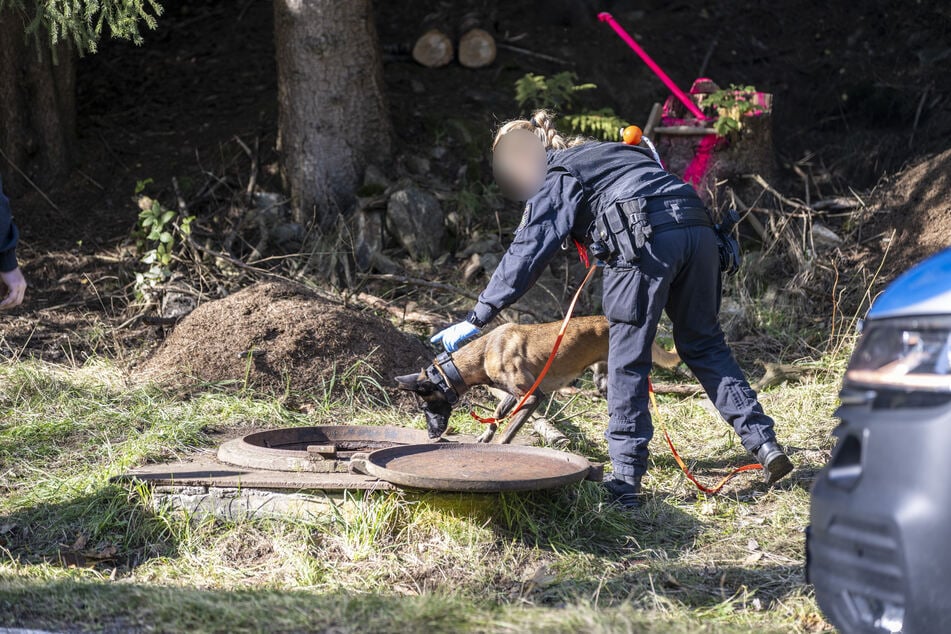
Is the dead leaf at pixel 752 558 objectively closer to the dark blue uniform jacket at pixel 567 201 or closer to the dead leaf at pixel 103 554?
the dark blue uniform jacket at pixel 567 201

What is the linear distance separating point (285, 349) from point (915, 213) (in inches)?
232

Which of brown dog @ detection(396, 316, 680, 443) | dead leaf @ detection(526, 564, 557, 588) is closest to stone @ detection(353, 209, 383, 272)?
brown dog @ detection(396, 316, 680, 443)

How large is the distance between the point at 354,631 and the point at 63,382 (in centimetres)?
448

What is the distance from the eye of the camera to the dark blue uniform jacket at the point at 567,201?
4.77 metres

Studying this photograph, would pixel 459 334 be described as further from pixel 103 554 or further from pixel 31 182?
pixel 31 182

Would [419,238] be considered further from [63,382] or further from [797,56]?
[797,56]

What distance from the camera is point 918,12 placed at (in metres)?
11.6

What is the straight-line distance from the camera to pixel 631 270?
4859 millimetres

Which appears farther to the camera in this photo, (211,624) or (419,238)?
(419,238)

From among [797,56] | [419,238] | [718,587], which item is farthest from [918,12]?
[718,587]

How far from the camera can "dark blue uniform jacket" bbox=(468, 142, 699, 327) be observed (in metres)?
4.77

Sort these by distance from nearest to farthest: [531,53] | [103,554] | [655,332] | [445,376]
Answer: [103,554]
[655,332]
[445,376]
[531,53]

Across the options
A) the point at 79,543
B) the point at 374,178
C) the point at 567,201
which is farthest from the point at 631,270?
the point at 374,178

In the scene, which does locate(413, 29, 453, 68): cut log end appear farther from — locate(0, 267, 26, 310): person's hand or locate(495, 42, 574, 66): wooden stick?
locate(0, 267, 26, 310): person's hand
